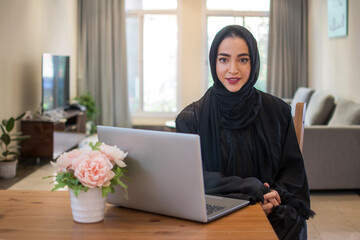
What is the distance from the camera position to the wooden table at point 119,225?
1365mm

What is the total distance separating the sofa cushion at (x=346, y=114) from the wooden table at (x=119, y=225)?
3.60 metres

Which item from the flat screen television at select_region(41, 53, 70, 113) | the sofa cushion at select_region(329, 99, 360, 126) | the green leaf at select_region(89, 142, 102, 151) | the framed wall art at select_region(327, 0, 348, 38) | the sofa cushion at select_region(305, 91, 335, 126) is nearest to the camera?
the green leaf at select_region(89, 142, 102, 151)

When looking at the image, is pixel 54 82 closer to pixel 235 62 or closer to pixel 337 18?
pixel 337 18

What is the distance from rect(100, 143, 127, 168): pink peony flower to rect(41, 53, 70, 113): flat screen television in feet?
15.8

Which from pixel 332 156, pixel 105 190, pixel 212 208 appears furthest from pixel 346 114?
pixel 105 190

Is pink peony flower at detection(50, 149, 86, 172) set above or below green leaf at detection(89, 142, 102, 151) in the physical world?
below

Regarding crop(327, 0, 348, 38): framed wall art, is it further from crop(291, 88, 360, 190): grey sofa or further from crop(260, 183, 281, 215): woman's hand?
crop(260, 183, 281, 215): woman's hand

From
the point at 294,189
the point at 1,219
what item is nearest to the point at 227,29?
the point at 294,189

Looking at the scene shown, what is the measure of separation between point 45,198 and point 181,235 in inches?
23.0

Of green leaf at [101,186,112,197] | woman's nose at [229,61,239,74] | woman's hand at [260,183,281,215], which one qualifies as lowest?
woman's hand at [260,183,281,215]

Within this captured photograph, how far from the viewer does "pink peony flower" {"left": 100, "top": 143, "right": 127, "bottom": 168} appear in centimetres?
146

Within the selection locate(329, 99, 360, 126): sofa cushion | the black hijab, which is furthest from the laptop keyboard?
locate(329, 99, 360, 126): sofa cushion

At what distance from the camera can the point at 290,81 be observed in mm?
8508

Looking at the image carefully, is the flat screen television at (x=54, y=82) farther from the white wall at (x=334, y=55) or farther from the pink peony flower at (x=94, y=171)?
the pink peony flower at (x=94, y=171)
